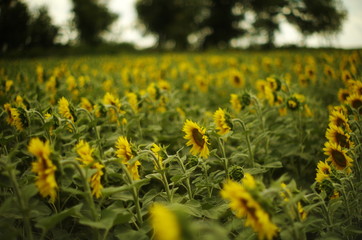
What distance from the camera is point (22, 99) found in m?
2.48

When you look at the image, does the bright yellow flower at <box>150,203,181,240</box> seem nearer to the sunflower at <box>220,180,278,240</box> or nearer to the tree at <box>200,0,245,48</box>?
the sunflower at <box>220,180,278,240</box>

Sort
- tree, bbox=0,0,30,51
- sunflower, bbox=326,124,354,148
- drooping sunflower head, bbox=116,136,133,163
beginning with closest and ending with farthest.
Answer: drooping sunflower head, bbox=116,136,133,163
sunflower, bbox=326,124,354,148
tree, bbox=0,0,30,51

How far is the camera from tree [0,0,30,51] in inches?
542

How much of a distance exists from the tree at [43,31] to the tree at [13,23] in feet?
15.5

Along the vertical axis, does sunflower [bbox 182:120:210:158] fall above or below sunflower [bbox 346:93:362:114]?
below

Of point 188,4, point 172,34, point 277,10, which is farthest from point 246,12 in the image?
point 172,34

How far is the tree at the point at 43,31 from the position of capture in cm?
2438

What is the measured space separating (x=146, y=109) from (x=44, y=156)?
2.54 meters

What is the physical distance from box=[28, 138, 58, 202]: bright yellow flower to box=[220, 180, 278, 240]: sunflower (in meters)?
0.67

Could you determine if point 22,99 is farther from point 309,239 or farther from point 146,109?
point 309,239

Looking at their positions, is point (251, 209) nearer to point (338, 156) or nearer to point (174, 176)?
point (174, 176)

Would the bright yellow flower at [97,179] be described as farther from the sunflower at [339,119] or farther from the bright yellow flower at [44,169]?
the sunflower at [339,119]

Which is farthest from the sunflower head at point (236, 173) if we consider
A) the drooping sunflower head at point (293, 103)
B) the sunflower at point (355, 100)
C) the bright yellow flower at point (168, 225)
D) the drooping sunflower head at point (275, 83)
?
the drooping sunflower head at point (275, 83)

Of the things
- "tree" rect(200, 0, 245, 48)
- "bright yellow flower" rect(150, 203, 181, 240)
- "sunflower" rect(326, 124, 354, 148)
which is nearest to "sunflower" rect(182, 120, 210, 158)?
"sunflower" rect(326, 124, 354, 148)
